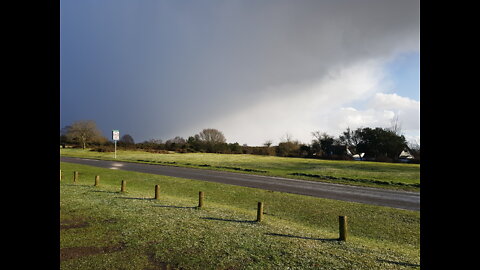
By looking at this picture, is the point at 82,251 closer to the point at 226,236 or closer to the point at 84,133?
the point at 226,236

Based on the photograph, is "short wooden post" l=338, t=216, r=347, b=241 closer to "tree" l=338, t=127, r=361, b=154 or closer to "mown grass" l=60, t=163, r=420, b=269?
"mown grass" l=60, t=163, r=420, b=269

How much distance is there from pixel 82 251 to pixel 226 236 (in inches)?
155

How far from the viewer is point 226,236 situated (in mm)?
8312

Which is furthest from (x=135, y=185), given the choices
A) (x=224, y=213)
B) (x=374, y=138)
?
(x=374, y=138)

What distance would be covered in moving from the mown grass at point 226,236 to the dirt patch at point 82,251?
24 millimetres

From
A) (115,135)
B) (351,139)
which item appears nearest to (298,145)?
(351,139)

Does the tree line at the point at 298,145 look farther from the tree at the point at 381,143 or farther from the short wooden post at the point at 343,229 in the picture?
the short wooden post at the point at 343,229

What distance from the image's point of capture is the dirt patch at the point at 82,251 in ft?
21.8

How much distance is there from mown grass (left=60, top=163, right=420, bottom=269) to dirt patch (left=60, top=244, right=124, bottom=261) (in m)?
0.02
